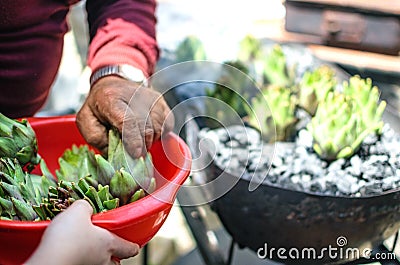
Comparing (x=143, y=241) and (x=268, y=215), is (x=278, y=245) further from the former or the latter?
(x=143, y=241)

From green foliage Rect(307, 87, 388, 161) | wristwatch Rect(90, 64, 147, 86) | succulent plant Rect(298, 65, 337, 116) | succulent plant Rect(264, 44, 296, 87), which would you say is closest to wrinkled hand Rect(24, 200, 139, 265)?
wristwatch Rect(90, 64, 147, 86)

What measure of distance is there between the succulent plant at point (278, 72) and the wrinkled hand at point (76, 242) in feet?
2.34

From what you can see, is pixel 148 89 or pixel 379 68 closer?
pixel 148 89

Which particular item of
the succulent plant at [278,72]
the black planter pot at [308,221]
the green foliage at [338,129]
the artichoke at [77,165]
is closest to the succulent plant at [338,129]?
the green foliage at [338,129]

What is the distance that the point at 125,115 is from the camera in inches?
26.5

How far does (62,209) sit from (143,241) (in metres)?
0.10

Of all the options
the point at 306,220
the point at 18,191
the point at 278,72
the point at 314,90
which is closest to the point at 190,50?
the point at 278,72

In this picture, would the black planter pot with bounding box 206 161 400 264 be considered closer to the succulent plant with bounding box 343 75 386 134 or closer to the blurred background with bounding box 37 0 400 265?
the succulent plant with bounding box 343 75 386 134

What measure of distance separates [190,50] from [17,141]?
2.47 feet

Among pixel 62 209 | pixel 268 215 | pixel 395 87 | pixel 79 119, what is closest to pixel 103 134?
pixel 79 119

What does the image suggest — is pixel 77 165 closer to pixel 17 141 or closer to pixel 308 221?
pixel 17 141

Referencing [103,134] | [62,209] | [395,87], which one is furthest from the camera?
[395,87]

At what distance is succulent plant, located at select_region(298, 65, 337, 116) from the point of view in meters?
1.01

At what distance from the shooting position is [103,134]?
72 centimetres
